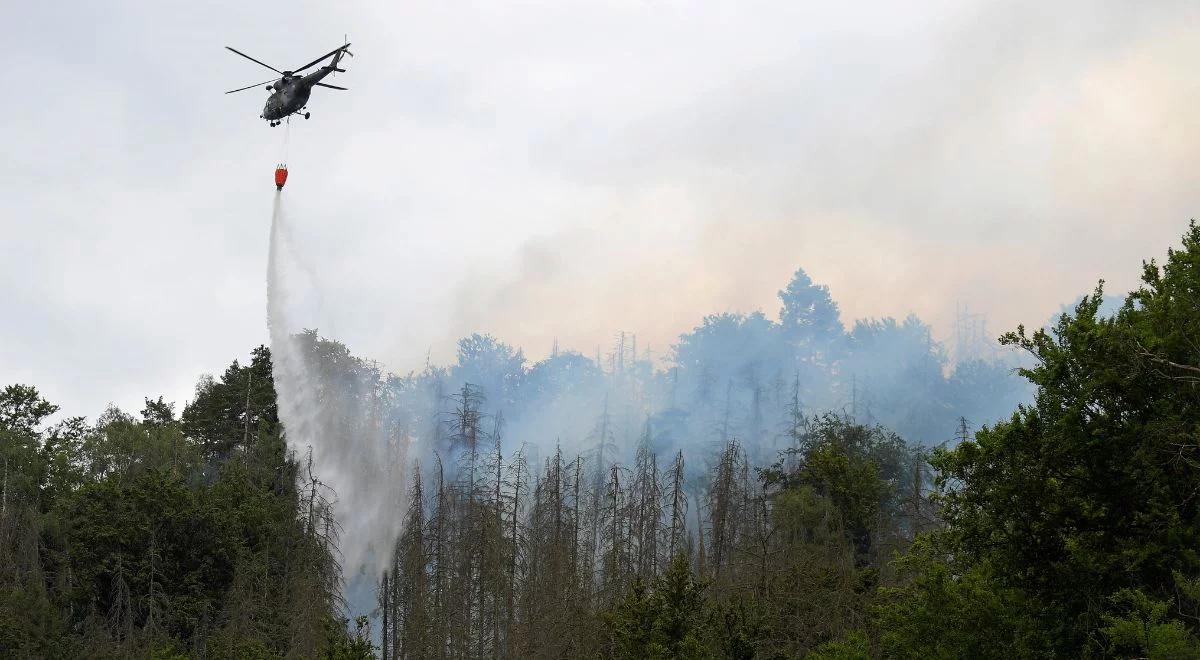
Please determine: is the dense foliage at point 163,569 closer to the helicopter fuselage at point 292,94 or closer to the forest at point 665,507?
the forest at point 665,507

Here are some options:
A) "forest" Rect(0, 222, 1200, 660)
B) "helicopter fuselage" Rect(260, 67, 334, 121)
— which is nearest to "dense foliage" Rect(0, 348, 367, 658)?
"forest" Rect(0, 222, 1200, 660)

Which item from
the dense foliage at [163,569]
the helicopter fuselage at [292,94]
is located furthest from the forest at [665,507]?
the helicopter fuselage at [292,94]

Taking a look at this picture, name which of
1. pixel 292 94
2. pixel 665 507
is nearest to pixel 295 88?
pixel 292 94

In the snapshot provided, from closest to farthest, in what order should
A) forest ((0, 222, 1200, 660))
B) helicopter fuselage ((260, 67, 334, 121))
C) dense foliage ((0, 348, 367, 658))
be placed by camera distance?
1. forest ((0, 222, 1200, 660))
2. dense foliage ((0, 348, 367, 658))
3. helicopter fuselage ((260, 67, 334, 121))

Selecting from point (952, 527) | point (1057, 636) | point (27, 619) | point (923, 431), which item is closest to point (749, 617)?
point (952, 527)

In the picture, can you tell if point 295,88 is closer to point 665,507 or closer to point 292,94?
point 292,94

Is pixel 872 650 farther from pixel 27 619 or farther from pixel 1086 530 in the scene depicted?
pixel 27 619

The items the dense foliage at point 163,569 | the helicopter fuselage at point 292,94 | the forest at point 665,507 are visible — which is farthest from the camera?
the helicopter fuselage at point 292,94

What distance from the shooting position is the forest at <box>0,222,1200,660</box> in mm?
27172

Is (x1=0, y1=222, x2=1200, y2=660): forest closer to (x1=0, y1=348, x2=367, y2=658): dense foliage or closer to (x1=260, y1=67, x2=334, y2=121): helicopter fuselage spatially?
(x1=0, y1=348, x2=367, y2=658): dense foliage

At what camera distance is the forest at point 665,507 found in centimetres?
2717

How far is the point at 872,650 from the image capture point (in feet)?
137

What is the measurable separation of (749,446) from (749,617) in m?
63.5

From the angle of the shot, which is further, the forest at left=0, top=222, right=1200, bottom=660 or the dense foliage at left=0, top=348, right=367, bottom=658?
the dense foliage at left=0, top=348, right=367, bottom=658
